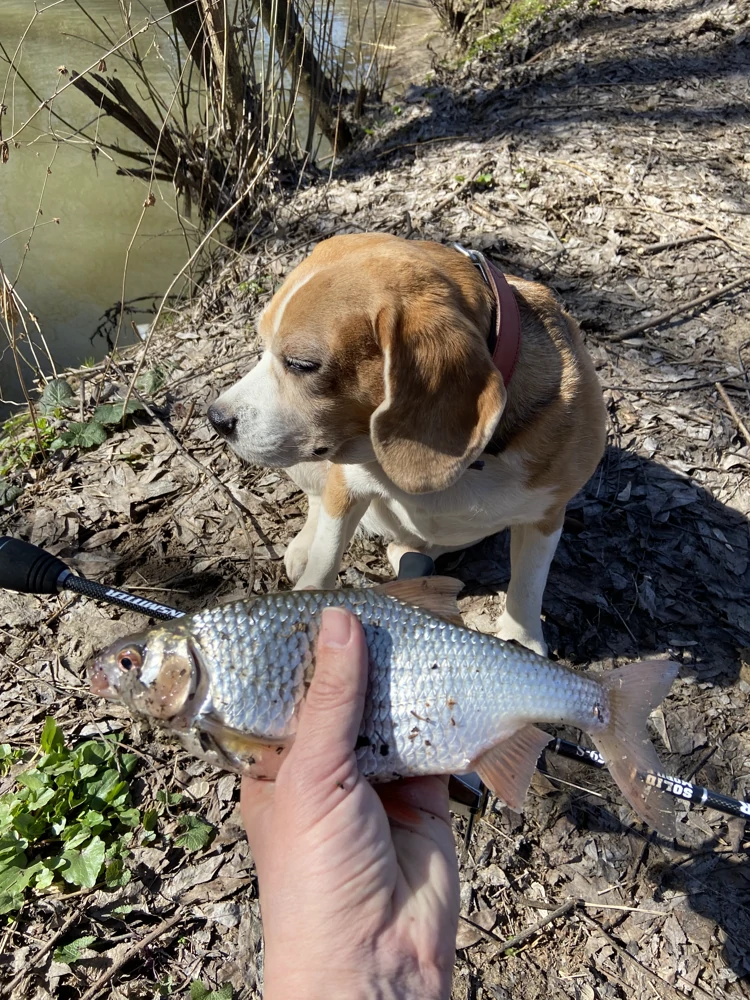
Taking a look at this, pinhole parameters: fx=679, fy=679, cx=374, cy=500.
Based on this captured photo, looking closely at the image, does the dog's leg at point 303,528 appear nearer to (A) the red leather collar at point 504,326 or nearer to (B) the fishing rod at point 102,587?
(B) the fishing rod at point 102,587

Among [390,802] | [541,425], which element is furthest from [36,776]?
[541,425]

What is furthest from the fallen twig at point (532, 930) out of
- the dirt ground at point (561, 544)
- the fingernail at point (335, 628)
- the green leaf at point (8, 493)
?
the green leaf at point (8, 493)

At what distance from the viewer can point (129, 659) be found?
1538mm

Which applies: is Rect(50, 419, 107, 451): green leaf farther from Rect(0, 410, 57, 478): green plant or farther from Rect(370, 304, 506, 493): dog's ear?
Rect(370, 304, 506, 493): dog's ear

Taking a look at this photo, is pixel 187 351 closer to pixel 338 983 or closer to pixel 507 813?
pixel 507 813

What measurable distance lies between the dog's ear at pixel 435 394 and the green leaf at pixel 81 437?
2.25m

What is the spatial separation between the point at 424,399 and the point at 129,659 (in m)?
1.14

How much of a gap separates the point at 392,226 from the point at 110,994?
476 cm

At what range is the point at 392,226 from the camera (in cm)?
509

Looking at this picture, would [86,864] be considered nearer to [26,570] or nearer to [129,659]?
[26,570]

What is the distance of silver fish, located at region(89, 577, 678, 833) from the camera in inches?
61.1

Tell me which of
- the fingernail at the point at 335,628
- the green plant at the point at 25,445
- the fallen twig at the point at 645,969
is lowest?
the fallen twig at the point at 645,969

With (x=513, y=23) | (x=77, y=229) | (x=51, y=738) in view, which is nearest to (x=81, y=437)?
(x=51, y=738)

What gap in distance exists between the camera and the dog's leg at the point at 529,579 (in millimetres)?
2701
